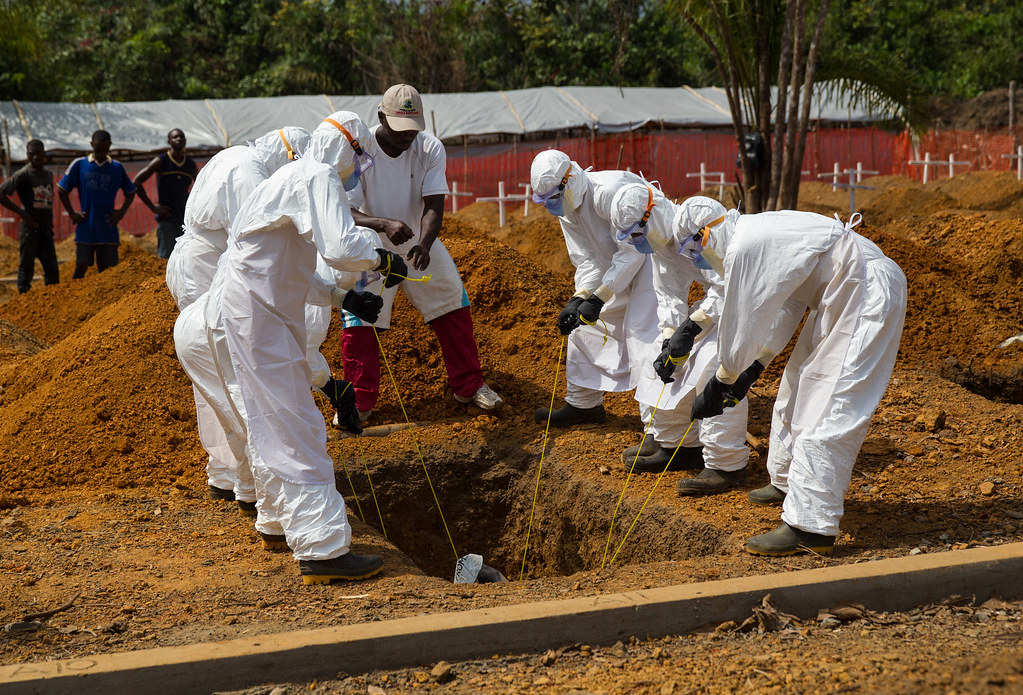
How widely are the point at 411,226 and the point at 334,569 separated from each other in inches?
105

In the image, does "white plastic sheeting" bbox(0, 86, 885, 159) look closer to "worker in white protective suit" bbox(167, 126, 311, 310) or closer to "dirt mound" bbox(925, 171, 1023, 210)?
"dirt mound" bbox(925, 171, 1023, 210)

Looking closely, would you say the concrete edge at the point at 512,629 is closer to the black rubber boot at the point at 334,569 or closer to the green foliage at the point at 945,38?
the black rubber boot at the point at 334,569

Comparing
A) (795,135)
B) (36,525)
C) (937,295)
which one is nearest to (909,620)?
(36,525)

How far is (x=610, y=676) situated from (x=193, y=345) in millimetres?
2677

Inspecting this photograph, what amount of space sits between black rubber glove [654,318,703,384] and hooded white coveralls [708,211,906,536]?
0.58 m

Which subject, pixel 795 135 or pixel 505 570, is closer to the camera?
pixel 505 570

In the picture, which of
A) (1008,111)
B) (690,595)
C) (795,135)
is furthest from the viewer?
(1008,111)

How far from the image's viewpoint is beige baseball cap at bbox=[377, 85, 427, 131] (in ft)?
18.6

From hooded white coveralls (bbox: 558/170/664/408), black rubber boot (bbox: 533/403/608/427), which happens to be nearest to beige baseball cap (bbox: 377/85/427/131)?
hooded white coveralls (bbox: 558/170/664/408)

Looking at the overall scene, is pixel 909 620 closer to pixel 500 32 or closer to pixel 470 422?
pixel 470 422

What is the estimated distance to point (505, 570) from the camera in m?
6.31

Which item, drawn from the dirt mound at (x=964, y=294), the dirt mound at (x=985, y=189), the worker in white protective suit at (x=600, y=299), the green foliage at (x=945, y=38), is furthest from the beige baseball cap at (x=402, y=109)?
the green foliage at (x=945, y=38)

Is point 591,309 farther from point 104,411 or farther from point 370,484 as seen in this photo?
point 104,411

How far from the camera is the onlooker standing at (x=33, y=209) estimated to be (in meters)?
10.8
